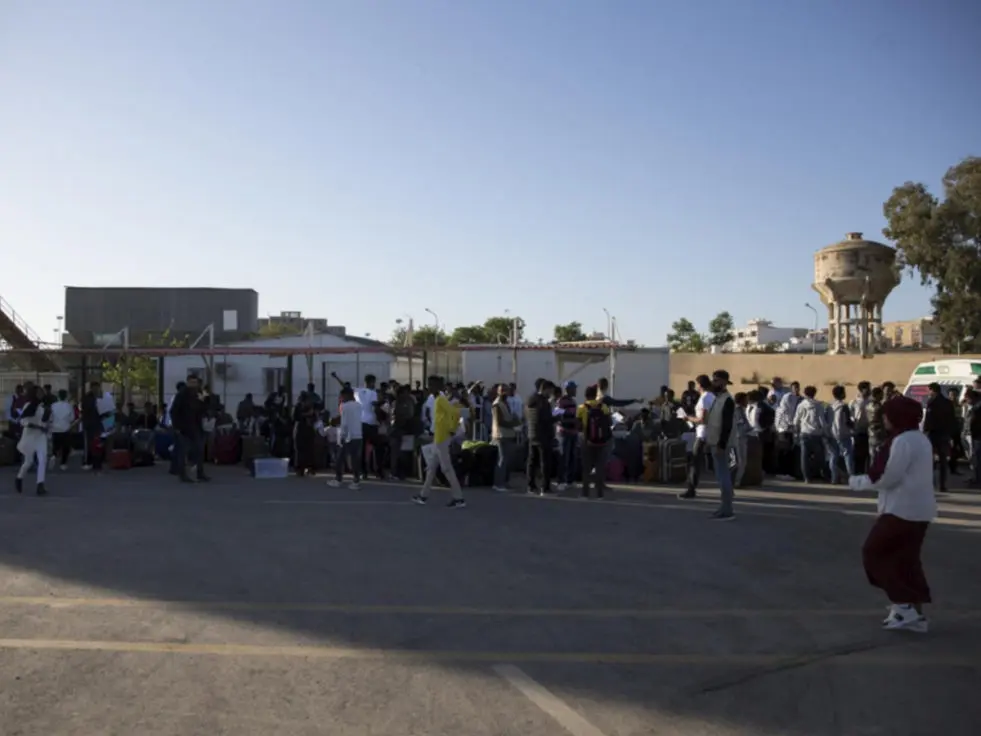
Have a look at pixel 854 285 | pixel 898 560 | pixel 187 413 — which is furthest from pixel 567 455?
pixel 854 285

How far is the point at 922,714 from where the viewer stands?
541 cm

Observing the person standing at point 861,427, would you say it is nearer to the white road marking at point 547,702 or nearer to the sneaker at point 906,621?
the sneaker at point 906,621

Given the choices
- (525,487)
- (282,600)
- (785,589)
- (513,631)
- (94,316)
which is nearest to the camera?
(513,631)

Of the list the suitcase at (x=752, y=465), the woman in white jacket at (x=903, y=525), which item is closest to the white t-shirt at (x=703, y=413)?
the suitcase at (x=752, y=465)

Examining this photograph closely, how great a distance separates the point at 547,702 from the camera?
5.59 metres

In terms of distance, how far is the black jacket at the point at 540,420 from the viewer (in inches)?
605

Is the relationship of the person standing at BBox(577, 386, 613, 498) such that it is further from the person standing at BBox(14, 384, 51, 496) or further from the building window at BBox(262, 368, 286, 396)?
the building window at BBox(262, 368, 286, 396)

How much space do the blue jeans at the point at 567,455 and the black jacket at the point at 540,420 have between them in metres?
1.01

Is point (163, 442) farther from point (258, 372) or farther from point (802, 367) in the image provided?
point (802, 367)

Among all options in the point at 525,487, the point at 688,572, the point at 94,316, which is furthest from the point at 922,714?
the point at 94,316

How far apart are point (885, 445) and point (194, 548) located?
22.5ft

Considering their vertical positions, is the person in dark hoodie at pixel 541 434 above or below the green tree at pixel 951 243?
below

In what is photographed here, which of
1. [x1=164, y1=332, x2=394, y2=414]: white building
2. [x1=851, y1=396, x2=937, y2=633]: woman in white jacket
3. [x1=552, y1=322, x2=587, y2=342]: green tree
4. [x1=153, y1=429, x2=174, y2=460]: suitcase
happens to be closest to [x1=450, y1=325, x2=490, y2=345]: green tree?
[x1=552, y1=322, x2=587, y2=342]: green tree

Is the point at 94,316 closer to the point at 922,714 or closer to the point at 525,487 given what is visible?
the point at 525,487
